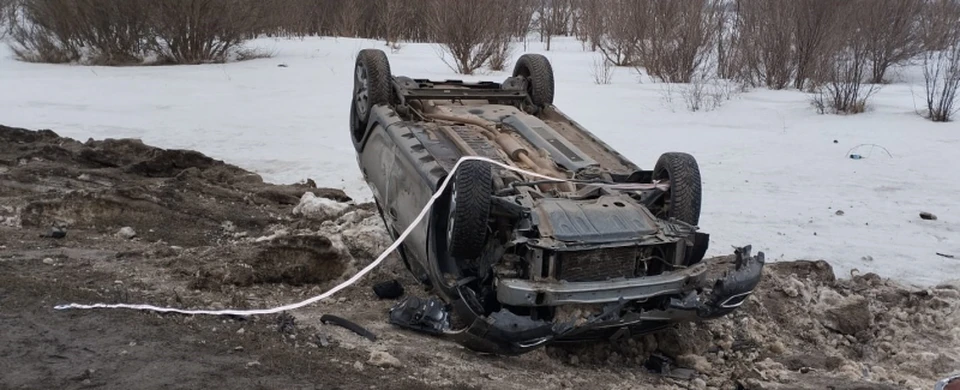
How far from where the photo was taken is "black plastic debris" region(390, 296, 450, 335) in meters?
5.11

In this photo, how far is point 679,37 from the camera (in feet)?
59.5

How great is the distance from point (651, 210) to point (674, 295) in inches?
37.0

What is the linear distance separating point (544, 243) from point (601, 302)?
444mm

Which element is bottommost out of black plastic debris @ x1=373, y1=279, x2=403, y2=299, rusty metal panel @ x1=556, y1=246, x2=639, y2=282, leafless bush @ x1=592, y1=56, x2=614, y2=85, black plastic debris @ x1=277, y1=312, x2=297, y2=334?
black plastic debris @ x1=373, y1=279, x2=403, y2=299

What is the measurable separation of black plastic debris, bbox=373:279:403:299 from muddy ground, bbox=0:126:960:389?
75 mm

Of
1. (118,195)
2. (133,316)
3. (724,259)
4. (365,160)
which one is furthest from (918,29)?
(133,316)

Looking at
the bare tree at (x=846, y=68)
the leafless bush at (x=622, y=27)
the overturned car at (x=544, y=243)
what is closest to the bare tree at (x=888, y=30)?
the bare tree at (x=846, y=68)

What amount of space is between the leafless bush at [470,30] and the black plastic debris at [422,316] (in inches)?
589

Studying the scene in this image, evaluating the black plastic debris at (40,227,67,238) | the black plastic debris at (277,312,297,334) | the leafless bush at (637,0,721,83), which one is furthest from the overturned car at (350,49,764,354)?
the leafless bush at (637,0,721,83)

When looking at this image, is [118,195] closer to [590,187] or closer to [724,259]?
[590,187]

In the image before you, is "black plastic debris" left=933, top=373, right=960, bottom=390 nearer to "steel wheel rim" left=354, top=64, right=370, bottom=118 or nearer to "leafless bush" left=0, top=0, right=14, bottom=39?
"steel wheel rim" left=354, top=64, right=370, bottom=118

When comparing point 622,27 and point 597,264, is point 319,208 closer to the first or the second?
point 597,264

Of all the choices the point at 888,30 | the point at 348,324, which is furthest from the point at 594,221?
the point at 888,30

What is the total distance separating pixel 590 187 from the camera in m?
5.38
